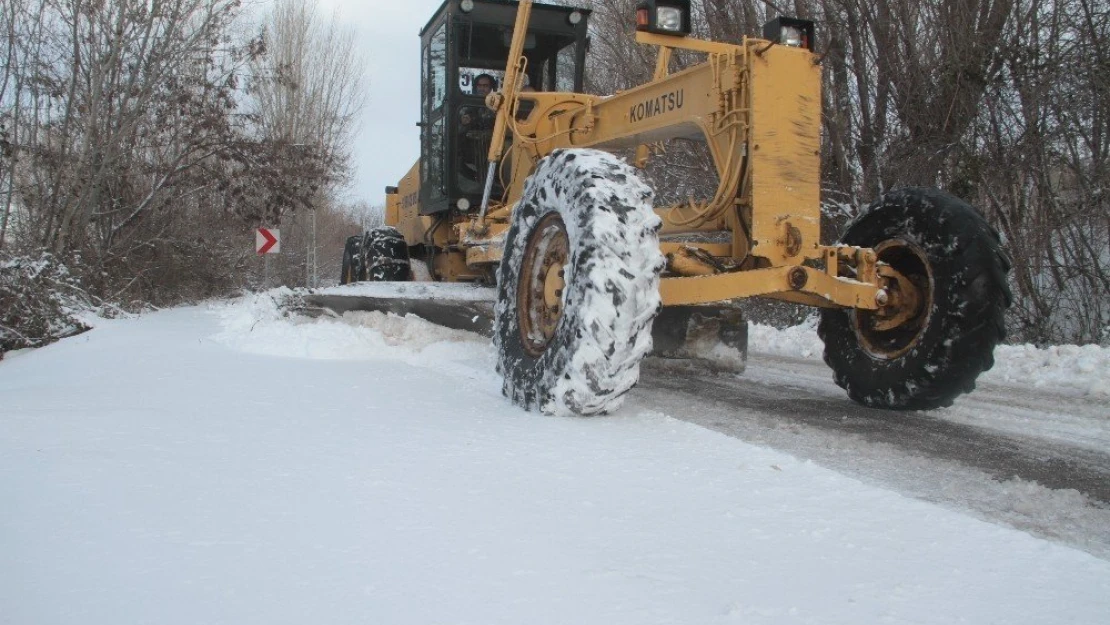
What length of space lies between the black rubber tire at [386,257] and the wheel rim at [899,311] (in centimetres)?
577

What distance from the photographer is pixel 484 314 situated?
23.4ft

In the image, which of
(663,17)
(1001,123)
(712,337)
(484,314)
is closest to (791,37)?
(663,17)

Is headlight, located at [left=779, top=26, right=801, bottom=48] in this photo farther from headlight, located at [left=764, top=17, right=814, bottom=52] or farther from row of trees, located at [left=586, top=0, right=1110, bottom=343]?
row of trees, located at [left=586, top=0, right=1110, bottom=343]

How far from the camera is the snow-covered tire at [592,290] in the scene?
13.5ft

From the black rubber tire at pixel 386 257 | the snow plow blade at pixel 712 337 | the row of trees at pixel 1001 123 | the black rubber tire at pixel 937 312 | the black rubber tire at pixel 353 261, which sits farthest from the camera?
the black rubber tire at pixel 353 261

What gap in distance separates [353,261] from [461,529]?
902cm

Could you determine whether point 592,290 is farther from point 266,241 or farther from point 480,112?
point 266,241

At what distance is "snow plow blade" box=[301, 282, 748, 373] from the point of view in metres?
6.38

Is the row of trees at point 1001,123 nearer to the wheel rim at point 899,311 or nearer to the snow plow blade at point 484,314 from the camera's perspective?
the snow plow blade at point 484,314

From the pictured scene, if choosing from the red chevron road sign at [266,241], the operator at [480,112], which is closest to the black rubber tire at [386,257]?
the operator at [480,112]

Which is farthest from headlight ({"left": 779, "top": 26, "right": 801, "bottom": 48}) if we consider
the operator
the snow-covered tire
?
the operator

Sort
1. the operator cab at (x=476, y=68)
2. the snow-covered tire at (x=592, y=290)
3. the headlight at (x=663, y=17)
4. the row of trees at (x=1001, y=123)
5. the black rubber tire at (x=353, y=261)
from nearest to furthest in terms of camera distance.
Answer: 1. the snow-covered tire at (x=592, y=290)
2. the headlight at (x=663, y=17)
3. the operator cab at (x=476, y=68)
4. the row of trees at (x=1001, y=123)
5. the black rubber tire at (x=353, y=261)

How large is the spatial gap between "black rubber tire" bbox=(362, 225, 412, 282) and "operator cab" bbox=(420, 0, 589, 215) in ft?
5.68

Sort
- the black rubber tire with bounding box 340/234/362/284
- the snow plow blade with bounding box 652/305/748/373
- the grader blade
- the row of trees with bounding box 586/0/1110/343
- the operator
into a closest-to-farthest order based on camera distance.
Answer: the snow plow blade with bounding box 652/305/748/373, the grader blade, the operator, the row of trees with bounding box 586/0/1110/343, the black rubber tire with bounding box 340/234/362/284
